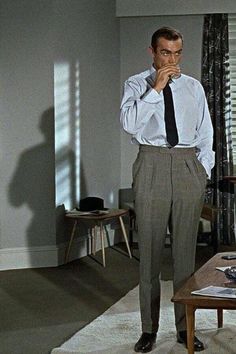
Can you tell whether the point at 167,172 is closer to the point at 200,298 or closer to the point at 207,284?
the point at 207,284

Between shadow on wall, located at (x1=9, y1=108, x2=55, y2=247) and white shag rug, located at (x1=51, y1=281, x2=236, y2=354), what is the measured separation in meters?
1.73

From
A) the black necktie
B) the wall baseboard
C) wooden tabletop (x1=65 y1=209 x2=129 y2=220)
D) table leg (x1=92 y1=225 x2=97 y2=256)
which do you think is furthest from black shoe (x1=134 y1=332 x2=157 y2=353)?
table leg (x1=92 y1=225 x2=97 y2=256)

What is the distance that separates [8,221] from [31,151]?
0.61m

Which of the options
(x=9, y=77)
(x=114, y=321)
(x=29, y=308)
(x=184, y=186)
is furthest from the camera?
(x=9, y=77)

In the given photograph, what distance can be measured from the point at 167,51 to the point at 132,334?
5.08 ft

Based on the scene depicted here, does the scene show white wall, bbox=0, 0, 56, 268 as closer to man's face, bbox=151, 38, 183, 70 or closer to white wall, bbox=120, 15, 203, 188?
white wall, bbox=120, 15, 203, 188

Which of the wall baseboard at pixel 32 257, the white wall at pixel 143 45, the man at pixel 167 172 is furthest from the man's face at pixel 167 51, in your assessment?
the white wall at pixel 143 45

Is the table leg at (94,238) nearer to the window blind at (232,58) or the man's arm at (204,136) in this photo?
the window blind at (232,58)

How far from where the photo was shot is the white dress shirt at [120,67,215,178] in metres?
3.53

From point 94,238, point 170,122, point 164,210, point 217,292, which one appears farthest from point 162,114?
point 94,238

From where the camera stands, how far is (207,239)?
7535 mm

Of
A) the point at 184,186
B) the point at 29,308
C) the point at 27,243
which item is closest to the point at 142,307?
the point at 184,186

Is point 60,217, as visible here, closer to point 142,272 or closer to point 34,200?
point 34,200

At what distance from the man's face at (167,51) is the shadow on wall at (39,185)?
2839 mm
